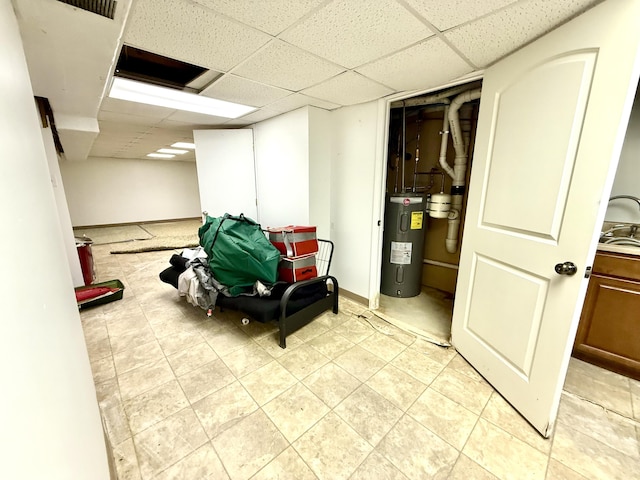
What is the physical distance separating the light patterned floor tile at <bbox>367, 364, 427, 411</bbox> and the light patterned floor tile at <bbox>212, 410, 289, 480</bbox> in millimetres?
697

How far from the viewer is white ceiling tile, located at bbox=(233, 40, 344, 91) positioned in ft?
5.17

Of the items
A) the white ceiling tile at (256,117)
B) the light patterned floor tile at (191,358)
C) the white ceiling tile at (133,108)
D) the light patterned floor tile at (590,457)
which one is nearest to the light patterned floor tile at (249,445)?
the light patterned floor tile at (191,358)

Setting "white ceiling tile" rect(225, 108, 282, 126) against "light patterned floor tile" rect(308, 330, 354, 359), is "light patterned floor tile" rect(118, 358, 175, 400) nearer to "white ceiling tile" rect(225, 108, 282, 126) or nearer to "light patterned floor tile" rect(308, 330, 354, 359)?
"light patterned floor tile" rect(308, 330, 354, 359)

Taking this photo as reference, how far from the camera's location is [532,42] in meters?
1.37

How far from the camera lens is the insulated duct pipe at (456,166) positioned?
91.4 inches

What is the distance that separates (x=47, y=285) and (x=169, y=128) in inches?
143

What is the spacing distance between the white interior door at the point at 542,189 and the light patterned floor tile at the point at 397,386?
0.52m

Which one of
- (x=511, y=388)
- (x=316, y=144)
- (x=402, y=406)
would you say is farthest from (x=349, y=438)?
(x=316, y=144)

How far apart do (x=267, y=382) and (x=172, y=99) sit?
107 inches

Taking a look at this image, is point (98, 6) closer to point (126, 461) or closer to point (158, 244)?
point (126, 461)

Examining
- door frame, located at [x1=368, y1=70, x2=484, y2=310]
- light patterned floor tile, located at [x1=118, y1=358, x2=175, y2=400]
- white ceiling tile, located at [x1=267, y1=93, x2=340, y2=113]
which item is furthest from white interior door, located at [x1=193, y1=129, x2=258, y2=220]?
light patterned floor tile, located at [x1=118, y1=358, x2=175, y2=400]

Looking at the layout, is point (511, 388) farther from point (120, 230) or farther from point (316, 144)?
point (120, 230)

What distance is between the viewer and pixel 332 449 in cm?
130

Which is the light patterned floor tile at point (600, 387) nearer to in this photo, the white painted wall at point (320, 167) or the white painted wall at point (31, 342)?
the white painted wall at point (320, 167)
